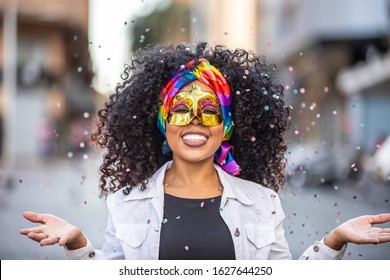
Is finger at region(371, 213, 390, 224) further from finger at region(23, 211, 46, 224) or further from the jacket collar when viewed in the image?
finger at region(23, 211, 46, 224)

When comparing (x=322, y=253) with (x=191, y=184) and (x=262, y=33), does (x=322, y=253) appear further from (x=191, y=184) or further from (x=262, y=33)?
(x=262, y=33)

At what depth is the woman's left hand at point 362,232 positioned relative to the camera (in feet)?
8.86

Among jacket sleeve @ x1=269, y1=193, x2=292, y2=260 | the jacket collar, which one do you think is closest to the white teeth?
the jacket collar

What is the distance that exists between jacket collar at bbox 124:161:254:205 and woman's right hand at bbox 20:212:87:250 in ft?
0.78

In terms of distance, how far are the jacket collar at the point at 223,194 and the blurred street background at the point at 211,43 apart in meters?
0.40

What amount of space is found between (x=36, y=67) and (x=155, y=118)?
99.4 ft

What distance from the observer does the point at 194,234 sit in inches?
108

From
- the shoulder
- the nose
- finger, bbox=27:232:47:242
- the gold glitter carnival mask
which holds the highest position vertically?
the gold glitter carnival mask

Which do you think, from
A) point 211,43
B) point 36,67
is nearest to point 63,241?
point 211,43

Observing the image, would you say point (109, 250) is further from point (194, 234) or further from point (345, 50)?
point (345, 50)

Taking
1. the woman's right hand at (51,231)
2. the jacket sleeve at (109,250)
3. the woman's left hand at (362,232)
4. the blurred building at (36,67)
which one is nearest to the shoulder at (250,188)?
the woman's left hand at (362,232)

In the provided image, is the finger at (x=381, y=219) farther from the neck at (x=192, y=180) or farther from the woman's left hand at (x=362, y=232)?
the neck at (x=192, y=180)

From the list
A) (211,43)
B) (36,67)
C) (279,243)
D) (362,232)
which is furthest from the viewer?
(36,67)

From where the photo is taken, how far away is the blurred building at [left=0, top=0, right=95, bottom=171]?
867 inches
